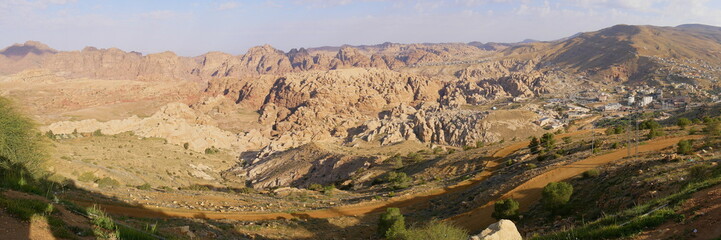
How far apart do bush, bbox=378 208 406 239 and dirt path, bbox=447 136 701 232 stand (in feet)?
11.5

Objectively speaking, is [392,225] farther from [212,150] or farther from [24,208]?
[212,150]

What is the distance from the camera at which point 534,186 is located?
23.8 meters

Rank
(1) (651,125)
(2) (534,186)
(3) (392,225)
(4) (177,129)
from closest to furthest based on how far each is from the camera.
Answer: (3) (392,225) < (2) (534,186) < (1) (651,125) < (4) (177,129)

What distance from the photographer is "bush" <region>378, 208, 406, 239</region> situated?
19.7 metres

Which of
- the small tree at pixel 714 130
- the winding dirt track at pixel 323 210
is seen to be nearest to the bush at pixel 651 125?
the small tree at pixel 714 130

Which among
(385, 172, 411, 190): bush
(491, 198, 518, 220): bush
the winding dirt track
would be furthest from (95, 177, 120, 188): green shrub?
(491, 198, 518, 220): bush

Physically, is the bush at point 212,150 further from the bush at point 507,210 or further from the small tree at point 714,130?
the small tree at point 714,130

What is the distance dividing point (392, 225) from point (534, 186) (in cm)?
926

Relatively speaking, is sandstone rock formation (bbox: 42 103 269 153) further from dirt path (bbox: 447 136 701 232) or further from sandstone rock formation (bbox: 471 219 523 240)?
sandstone rock formation (bbox: 471 219 523 240)

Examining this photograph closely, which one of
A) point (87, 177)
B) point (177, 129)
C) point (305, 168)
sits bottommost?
point (305, 168)

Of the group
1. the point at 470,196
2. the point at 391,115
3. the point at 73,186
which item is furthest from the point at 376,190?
the point at 391,115

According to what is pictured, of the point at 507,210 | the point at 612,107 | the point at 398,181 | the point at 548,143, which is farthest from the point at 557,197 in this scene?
the point at 612,107

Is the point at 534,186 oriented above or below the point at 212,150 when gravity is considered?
above

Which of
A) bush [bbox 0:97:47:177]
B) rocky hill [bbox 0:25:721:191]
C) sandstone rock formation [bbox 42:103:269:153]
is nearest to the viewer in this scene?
bush [bbox 0:97:47:177]
